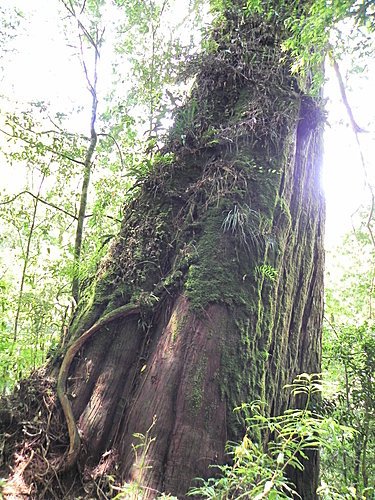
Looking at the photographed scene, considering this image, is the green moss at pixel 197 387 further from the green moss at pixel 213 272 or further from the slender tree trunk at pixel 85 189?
the slender tree trunk at pixel 85 189

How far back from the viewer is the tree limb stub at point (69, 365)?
2.81m

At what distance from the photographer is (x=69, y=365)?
3.26 meters

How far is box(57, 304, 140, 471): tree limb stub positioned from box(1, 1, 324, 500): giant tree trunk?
0.05 metres

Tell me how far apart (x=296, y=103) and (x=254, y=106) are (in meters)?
0.61

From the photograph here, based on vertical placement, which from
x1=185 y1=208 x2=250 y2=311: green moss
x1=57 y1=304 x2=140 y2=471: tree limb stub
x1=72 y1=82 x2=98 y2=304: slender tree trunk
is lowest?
x1=57 y1=304 x2=140 y2=471: tree limb stub

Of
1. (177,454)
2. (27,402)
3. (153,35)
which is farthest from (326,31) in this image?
(153,35)

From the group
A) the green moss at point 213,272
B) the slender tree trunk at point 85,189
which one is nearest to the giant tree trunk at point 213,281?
the green moss at point 213,272

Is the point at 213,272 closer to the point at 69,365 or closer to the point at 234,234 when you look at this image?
the point at 234,234

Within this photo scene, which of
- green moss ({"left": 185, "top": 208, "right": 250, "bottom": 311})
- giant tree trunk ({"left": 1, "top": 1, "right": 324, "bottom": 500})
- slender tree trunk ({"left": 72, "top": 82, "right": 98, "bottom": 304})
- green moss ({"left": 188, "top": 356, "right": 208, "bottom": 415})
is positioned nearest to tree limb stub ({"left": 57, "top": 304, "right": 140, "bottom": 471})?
giant tree trunk ({"left": 1, "top": 1, "right": 324, "bottom": 500})

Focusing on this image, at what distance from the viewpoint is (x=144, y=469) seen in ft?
8.36

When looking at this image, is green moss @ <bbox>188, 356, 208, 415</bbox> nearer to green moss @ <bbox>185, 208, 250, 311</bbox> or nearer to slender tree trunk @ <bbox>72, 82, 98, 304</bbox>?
green moss @ <bbox>185, 208, 250, 311</bbox>

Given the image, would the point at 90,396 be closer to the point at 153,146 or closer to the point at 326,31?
the point at 153,146

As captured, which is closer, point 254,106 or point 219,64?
point 254,106

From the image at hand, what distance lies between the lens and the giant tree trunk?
279cm
